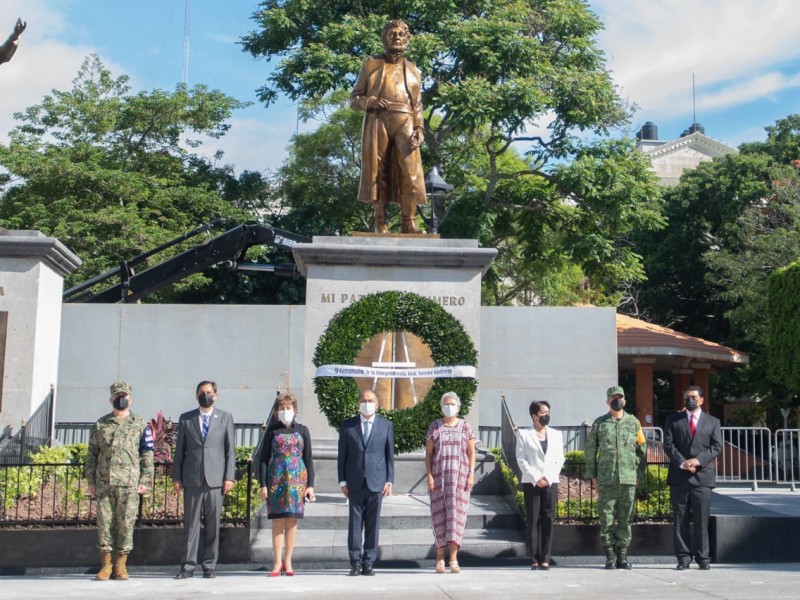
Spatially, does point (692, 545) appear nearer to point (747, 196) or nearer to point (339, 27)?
point (339, 27)

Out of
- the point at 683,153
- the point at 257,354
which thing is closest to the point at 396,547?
the point at 257,354

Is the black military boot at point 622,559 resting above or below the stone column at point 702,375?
below

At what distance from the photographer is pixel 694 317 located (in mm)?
39406

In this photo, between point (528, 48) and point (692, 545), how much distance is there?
60.5ft

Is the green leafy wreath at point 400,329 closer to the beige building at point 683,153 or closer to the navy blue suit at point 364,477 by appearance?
the navy blue suit at point 364,477

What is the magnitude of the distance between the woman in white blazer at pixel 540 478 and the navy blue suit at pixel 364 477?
1.43m

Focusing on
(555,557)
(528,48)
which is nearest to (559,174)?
(528,48)

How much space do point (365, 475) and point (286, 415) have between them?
932 mm

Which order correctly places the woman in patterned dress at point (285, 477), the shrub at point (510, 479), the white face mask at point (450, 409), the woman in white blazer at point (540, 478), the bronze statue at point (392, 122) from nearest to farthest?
the woman in patterned dress at point (285, 477), the white face mask at point (450, 409), the woman in white blazer at point (540, 478), the shrub at point (510, 479), the bronze statue at point (392, 122)

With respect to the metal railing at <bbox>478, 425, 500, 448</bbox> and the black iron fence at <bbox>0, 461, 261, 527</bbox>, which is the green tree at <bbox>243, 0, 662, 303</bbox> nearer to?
the metal railing at <bbox>478, 425, 500, 448</bbox>

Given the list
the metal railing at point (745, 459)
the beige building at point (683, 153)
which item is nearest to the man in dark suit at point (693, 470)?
the metal railing at point (745, 459)

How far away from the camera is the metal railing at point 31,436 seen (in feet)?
45.8

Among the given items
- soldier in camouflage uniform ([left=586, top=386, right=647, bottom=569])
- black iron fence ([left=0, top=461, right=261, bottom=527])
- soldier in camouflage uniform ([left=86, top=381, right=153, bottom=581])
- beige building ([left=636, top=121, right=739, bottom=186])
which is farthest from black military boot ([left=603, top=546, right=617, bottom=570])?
beige building ([left=636, top=121, right=739, bottom=186])

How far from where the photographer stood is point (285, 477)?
9.94m
